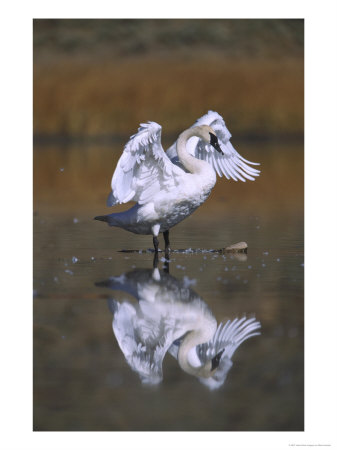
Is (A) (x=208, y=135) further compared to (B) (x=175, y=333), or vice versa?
(A) (x=208, y=135)

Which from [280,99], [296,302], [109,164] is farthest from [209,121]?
[280,99]

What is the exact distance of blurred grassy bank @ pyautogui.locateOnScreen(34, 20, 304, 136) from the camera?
34.1 metres

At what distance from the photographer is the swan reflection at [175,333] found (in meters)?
5.51

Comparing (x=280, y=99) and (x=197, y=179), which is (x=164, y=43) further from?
(x=197, y=179)

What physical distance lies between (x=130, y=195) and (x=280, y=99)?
1007 inches

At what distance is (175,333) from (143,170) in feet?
10.2

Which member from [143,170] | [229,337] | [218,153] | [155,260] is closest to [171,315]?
[229,337]

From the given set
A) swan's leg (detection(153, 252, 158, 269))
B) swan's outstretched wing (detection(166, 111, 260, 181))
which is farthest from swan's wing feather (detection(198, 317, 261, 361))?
swan's outstretched wing (detection(166, 111, 260, 181))

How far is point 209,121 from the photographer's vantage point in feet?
34.2

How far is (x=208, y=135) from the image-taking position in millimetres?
9766

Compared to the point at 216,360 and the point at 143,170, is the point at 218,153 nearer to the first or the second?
the point at 143,170

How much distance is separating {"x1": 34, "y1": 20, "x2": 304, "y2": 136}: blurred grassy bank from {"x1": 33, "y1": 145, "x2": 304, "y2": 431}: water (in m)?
21.0

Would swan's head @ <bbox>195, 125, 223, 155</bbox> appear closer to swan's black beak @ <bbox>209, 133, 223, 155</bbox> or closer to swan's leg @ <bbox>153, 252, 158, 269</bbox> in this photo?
swan's black beak @ <bbox>209, 133, 223, 155</bbox>

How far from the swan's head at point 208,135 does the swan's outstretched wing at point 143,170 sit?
0.71m
